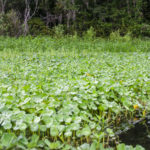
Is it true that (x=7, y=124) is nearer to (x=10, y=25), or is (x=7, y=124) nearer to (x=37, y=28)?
(x=10, y=25)

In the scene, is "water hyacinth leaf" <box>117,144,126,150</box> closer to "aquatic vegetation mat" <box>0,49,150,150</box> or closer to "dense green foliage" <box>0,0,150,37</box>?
"aquatic vegetation mat" <box>0,49,150,150</box>

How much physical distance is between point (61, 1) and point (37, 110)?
15.6 metres

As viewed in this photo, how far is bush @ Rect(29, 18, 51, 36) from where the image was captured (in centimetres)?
1678

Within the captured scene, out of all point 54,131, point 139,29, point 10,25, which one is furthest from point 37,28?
point 54,131

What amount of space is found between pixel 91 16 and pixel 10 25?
29.8 feet

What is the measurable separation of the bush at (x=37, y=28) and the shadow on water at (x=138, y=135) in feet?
47.9

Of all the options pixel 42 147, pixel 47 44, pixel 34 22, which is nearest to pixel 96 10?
pixel 34 22

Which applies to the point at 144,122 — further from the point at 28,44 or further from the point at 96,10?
the point at 96,10

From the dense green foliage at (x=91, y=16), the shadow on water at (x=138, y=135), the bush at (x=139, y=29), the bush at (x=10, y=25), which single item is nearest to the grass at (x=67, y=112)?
the shadow on water at (x=138, y=135)

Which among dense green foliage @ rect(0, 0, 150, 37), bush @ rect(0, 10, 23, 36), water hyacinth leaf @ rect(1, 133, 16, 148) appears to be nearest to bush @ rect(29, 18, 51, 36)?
dense green foliage @ rect(0, 0, 150, 37)

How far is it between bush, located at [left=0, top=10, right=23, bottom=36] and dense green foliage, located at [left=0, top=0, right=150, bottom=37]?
297 cm

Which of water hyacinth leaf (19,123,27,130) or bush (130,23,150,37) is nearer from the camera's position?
water hyacinth leaf (19,123,27,130)

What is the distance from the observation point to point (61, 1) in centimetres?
1647

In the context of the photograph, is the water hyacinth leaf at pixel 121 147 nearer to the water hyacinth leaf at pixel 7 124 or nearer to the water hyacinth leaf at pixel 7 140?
the water hyacinth leaf at pixel 7 140
